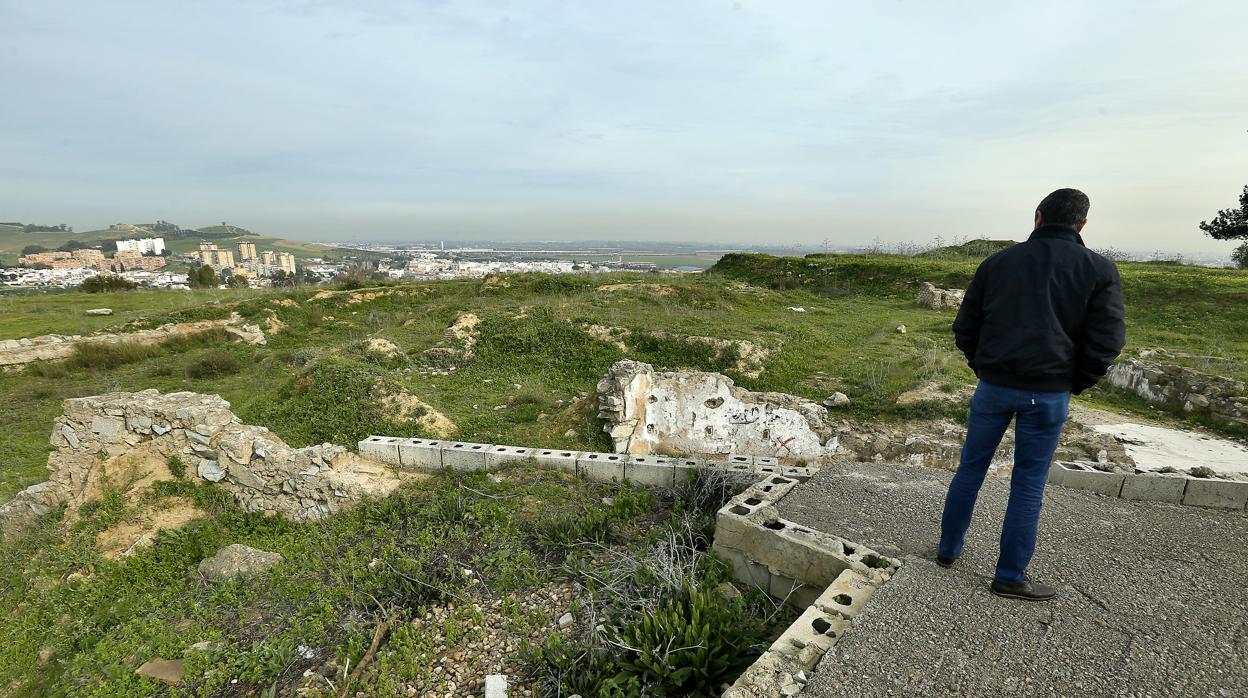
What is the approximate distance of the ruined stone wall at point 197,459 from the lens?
553cm

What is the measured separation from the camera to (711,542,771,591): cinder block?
3.45m

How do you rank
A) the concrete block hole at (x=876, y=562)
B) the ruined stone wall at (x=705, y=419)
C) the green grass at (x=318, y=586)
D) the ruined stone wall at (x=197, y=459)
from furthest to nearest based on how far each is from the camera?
1. the ruined stone wall at (x=705, y=419)
2. the ruined stone wall at (x=197, y=459)
3. the green grass at (x=318, y=586)
4. the concrete block hole at (x=876, y=562)

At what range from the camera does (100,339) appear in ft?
42.5

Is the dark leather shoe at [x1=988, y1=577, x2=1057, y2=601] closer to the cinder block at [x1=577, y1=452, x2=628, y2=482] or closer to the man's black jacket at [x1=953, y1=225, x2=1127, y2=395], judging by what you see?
the man's black jacket at [x1=953, y1=225, x2=1127, y2=395]

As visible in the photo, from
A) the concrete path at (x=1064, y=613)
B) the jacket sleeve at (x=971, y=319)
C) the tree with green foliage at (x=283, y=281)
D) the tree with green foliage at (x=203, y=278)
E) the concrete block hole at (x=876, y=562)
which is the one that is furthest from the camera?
the tree with green foliage at (x=203, y=278)

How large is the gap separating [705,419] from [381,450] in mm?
4323

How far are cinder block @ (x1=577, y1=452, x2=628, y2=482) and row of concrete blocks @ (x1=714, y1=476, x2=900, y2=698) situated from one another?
1.71 m

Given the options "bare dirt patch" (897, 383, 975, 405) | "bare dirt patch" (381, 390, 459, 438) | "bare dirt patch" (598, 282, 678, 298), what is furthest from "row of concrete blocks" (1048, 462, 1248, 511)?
"bare dirt patch" (598, 282, 678, 298)

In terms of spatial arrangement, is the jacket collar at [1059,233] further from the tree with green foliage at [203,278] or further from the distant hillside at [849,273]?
the tree with green foliage at [203,278]

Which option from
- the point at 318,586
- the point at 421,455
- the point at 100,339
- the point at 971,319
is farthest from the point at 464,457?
the point at 100,339

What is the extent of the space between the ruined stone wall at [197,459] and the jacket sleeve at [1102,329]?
605 centimetres

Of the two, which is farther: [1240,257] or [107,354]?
[1240,257]

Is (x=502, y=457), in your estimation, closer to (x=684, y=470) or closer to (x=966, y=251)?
(x=684, y=470)

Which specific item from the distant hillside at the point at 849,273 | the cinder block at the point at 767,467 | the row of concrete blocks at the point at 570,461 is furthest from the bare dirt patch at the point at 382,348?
the distant hillside at the point at 849,273
